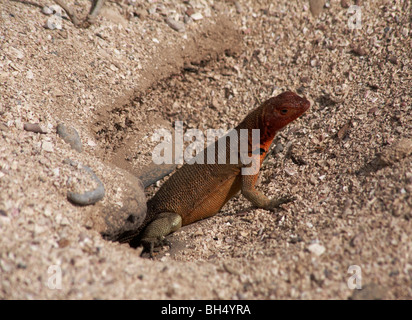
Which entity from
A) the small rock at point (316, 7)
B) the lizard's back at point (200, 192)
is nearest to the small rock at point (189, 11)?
the small rock at point (316, 7)

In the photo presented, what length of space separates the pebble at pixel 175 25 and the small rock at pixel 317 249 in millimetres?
4437

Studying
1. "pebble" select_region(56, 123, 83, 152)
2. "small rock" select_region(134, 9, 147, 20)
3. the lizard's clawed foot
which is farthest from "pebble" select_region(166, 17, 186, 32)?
the lizard's clawed foot

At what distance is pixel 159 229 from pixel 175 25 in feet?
11.8

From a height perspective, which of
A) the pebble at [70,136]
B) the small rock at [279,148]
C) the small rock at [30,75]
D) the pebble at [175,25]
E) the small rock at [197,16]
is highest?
the small rock at [197,16]

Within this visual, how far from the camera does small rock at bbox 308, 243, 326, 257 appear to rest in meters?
3.36

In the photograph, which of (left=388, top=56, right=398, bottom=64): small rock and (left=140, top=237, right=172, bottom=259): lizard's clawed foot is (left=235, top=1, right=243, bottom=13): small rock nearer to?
(left=388, top=56, right=398, bottom=64): small rock

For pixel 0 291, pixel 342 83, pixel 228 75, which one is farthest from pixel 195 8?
pixel 0 291

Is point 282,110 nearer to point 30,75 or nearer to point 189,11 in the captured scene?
point 189,11

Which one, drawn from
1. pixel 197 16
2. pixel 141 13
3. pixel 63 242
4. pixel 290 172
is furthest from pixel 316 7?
pixel 63 242

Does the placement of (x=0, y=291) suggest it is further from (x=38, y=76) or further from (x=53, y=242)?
(x=38, y=76)

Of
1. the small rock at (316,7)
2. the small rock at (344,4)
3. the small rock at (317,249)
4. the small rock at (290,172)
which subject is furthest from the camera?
the small rock at (316,7)

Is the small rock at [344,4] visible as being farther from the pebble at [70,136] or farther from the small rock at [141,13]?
the pebble at [70,136]

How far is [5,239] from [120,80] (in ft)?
10.8

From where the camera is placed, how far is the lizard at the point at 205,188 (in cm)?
477
